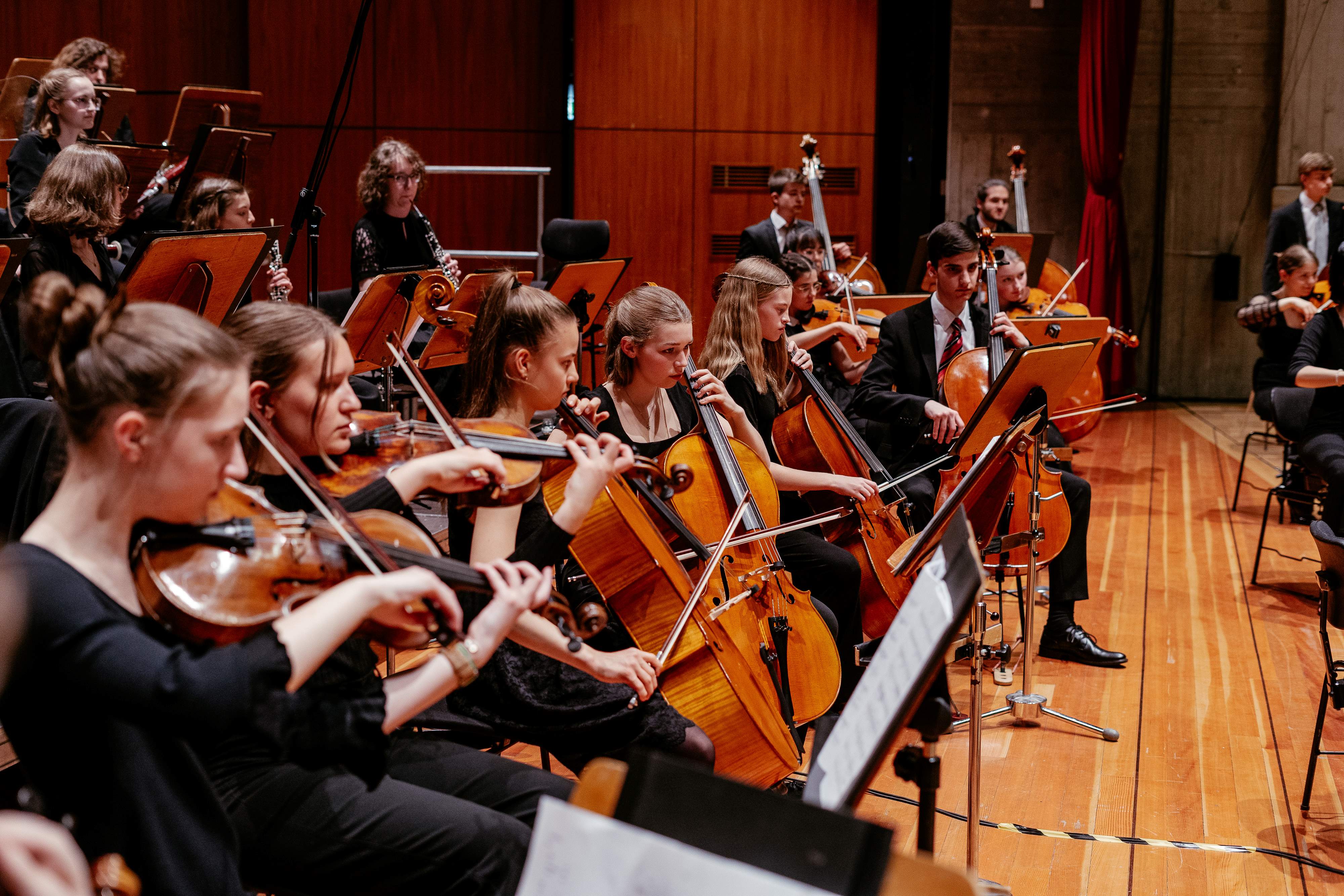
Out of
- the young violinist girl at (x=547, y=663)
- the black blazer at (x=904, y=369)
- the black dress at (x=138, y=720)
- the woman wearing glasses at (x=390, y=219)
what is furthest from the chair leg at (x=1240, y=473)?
the black dress at (x=138, y=720)

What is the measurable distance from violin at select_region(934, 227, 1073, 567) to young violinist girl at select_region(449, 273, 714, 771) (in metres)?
1.22

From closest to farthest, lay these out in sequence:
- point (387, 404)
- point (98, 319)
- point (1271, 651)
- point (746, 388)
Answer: point (98, 319) → point (746, 388) → point (1271, 651) → point (387, 404)

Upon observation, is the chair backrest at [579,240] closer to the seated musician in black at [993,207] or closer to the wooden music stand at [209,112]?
the wooden music stand at [209,112]

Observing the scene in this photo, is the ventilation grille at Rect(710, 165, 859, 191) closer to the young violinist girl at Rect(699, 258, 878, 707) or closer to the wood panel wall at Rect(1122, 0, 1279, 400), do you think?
the wood panel wall at Rect(1122, 0, 1279, 400)

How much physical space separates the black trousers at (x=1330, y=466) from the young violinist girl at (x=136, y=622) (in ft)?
11.0

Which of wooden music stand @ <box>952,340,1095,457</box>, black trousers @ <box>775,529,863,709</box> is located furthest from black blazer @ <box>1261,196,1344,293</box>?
black trousers @ <box>775,529,863,709</box>

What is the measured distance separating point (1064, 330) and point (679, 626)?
3.00m

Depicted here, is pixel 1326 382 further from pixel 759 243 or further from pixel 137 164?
pixel 137 164

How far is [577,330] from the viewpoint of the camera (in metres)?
2.37

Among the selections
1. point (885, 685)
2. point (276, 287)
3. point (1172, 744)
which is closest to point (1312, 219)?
point (1172, 744)

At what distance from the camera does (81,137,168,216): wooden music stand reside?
4211 mm

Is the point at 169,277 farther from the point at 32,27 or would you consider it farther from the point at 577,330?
the point at 32,27

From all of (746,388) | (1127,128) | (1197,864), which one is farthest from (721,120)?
(1197,864)

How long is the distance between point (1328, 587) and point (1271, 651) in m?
1.26
